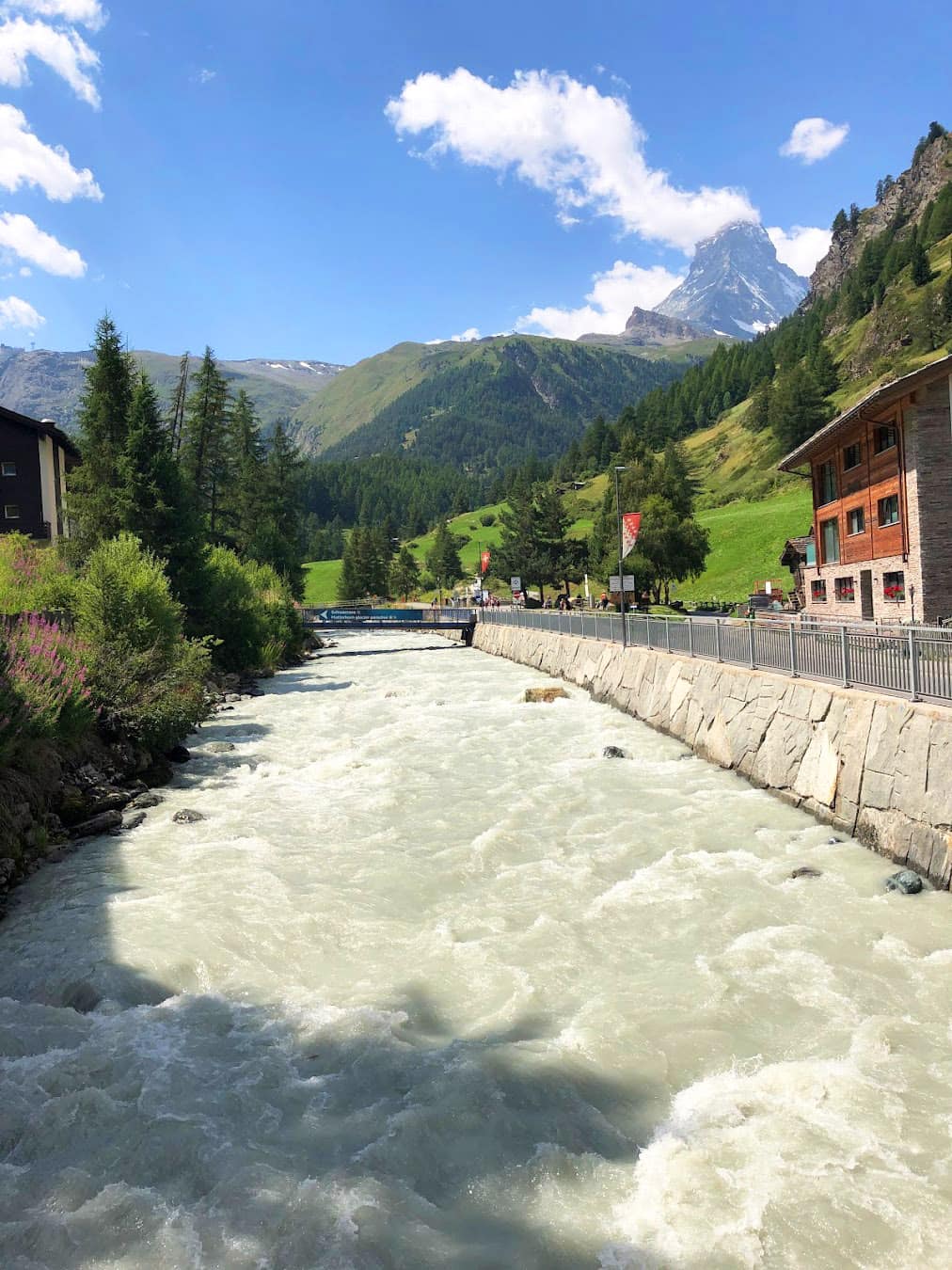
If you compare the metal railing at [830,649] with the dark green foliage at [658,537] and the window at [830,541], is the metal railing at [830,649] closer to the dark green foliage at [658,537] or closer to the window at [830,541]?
the window at [830,541]

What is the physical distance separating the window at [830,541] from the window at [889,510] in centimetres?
499

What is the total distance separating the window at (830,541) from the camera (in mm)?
38000

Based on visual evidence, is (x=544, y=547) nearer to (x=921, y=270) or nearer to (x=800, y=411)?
(x=800, y=411)

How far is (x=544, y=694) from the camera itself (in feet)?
86.7

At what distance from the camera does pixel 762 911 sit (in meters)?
8.39

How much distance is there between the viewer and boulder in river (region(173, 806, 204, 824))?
1285cm

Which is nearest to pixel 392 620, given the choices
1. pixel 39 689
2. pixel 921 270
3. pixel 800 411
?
pixel 39 689

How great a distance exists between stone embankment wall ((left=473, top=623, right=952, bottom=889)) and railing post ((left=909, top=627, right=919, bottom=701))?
17 centimetres

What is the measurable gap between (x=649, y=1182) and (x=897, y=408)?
3261cm

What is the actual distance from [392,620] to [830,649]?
178 ft

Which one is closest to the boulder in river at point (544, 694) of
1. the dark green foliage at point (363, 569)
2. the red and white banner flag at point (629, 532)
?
the red and white banner flag at point (629, 532)

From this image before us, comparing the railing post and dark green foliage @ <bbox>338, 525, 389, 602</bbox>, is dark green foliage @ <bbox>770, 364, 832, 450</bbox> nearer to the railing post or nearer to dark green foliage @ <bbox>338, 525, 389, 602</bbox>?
dark green foliage @ <bbox>338, 525, 389, 602</bbox>

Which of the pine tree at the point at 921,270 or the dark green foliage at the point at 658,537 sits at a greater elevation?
the pine tree at the point at 921,270

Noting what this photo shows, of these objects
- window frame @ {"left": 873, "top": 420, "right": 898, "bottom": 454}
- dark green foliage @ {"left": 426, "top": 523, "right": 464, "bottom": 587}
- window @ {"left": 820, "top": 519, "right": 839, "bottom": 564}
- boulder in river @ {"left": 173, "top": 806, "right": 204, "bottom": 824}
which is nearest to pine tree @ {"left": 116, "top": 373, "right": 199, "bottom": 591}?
boulder in river @ {"left": 173, "top": 806, "right": 204, "bottom": 824}
